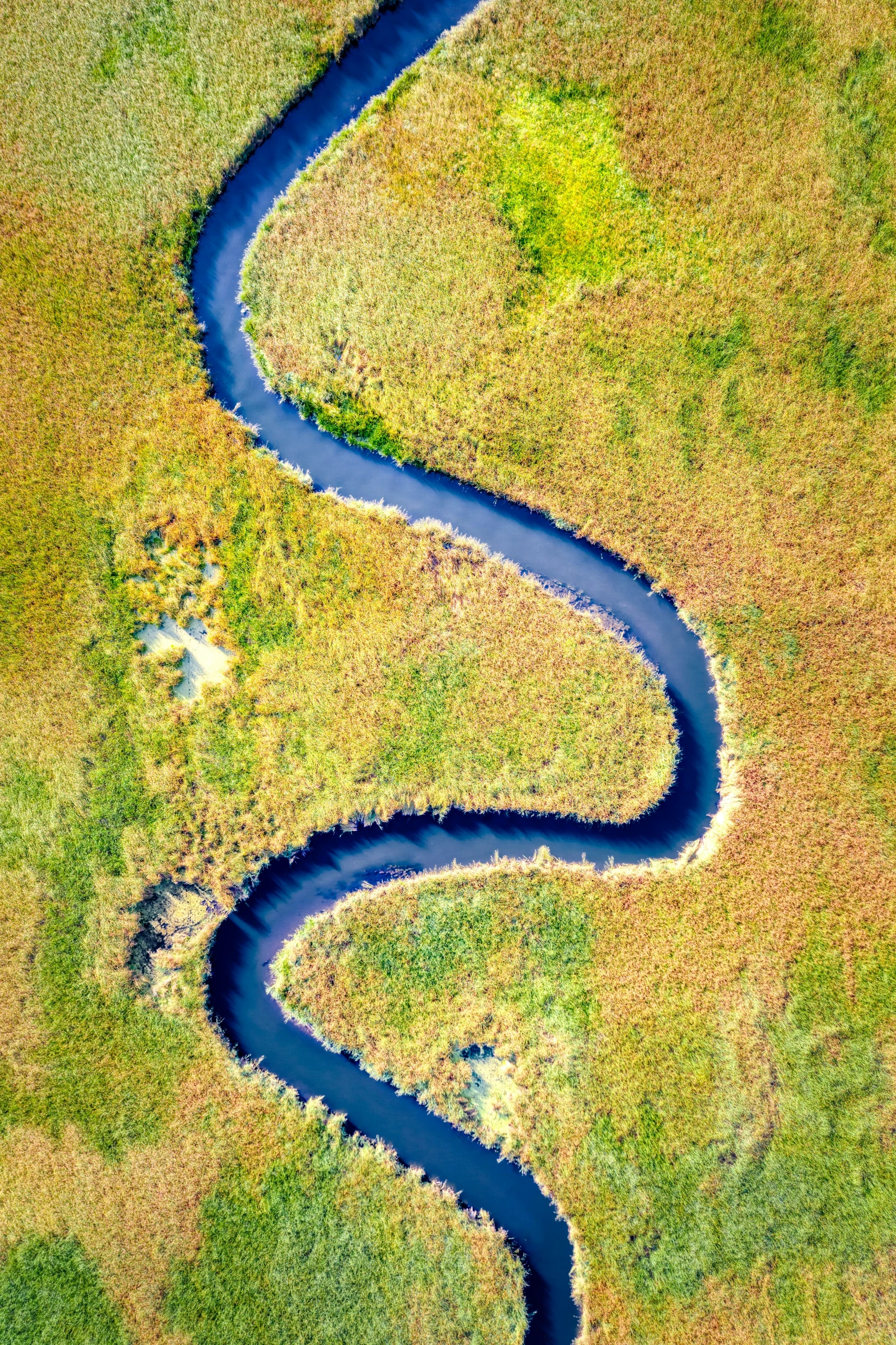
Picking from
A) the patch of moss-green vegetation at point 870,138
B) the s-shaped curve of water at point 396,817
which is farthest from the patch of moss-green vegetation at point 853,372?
the s-shaped curve of water at point 396,817

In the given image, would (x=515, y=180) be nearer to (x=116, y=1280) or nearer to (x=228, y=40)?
(x=228, y=40)

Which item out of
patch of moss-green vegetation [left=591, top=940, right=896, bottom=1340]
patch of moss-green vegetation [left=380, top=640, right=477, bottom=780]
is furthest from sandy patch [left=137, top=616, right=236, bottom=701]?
patch of moss-green vegetation [left=591, top=940, right=896, bottom=1340]

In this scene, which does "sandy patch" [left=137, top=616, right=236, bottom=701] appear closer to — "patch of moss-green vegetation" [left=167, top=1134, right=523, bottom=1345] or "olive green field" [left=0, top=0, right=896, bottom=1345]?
"olive green field" [left=0, top=0, right=896, bottom=1345]

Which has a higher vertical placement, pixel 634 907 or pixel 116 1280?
pixel 634 907

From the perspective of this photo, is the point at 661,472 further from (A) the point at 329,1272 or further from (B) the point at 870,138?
(A) the point at 329,1272

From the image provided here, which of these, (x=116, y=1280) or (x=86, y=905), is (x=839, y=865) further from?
(x=116, y=1280)

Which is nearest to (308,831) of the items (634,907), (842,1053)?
(634,907)

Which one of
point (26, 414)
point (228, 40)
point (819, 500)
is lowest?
point (26, 414)
